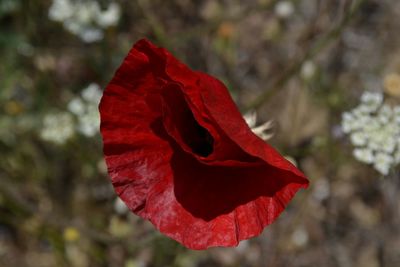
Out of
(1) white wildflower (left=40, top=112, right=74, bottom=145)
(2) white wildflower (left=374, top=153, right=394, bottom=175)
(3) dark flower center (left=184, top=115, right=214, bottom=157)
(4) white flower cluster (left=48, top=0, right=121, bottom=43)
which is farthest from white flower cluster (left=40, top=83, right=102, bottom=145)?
(2) white wildflower (left=374, top=153, right=394, bottom=175)

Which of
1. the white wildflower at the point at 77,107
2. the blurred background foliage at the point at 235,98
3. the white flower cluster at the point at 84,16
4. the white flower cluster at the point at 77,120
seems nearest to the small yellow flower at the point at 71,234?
the blurred background foliage at the point at 235,98

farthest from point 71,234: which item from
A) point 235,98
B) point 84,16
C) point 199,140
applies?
point 199,140

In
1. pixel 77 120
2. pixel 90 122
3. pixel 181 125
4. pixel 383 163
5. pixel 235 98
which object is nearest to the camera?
pixel 181 125

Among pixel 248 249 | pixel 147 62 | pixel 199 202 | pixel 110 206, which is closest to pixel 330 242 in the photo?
pixel 248 249

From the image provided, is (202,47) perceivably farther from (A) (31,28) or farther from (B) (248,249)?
(B) (248,249)

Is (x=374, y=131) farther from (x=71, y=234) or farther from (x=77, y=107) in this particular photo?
(x=71, y=234)

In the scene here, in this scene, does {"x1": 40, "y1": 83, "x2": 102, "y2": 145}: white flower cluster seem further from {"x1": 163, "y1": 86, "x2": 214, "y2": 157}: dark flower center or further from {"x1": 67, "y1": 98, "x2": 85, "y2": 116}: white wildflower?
{"x1": 163, "y1": 86, "x2": 214, "y2": 157}: dark flower center

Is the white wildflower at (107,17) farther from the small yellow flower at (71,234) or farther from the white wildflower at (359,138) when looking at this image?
the white wildflower at (359,138)
